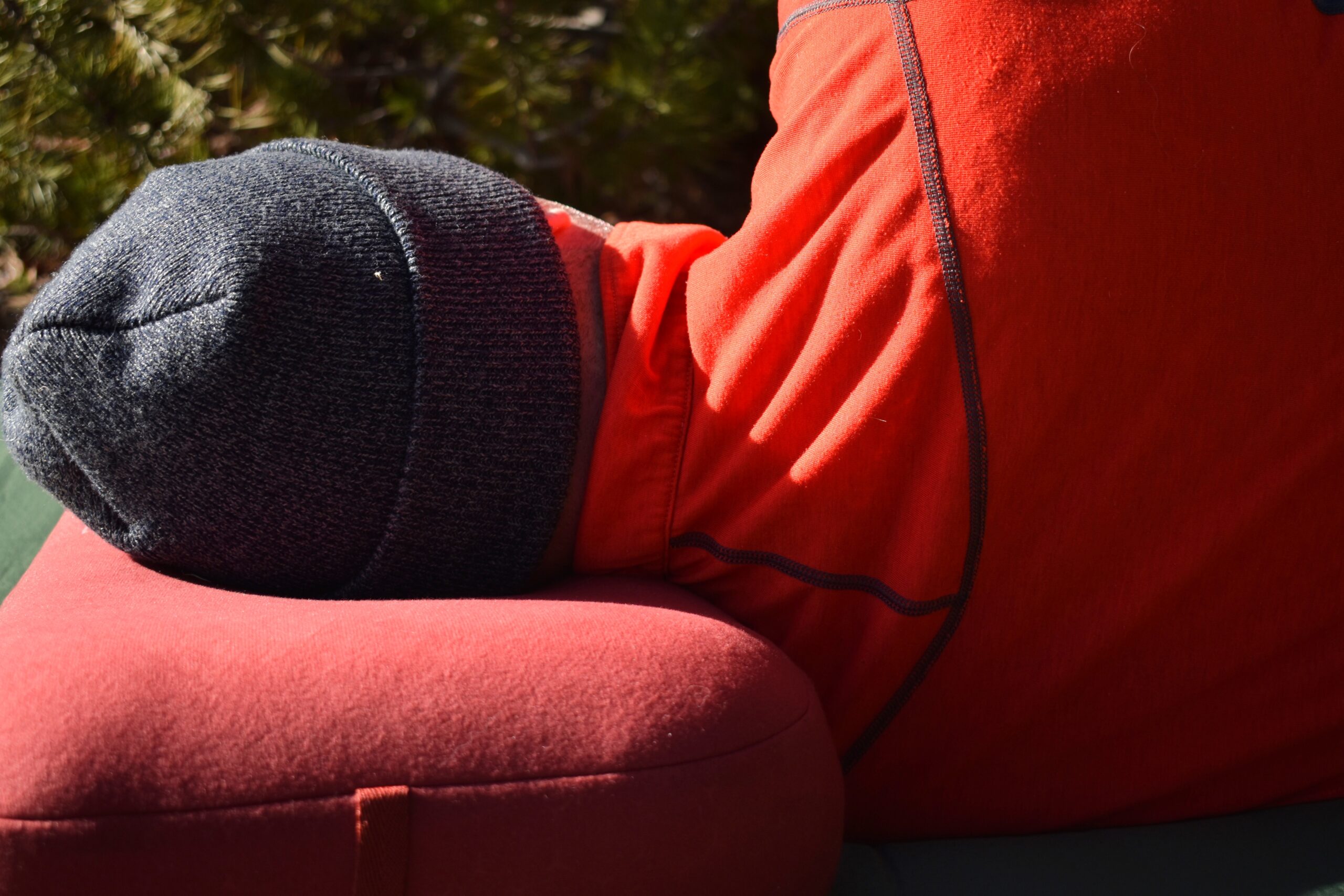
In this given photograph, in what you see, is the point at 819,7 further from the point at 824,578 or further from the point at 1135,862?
the point at 1135,862

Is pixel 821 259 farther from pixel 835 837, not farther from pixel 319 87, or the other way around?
pixel 319 87

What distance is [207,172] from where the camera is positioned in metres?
0.76

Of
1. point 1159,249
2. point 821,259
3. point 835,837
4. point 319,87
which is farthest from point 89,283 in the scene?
point 319,87

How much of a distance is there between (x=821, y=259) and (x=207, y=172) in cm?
43

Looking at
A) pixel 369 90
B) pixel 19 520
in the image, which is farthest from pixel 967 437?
pixel 369 90

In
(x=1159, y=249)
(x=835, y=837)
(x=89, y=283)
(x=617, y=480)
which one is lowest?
(x=835, y=837)

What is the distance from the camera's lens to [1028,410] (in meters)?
0.70

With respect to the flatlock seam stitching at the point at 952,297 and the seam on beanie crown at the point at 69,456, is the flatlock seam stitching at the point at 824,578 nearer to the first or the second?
the flatlock seam stitching at the point at 952,297

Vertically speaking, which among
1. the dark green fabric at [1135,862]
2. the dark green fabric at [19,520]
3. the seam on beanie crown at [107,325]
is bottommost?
the dark green fabric at [19,520]

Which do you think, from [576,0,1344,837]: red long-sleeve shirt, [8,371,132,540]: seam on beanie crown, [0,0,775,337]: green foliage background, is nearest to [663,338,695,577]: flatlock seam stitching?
[576,0,1344,837]: red long-sleeve shirt

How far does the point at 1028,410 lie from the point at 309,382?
459 mm

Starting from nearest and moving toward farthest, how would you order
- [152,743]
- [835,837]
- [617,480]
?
[152,743] → [835,837] → [617,480]

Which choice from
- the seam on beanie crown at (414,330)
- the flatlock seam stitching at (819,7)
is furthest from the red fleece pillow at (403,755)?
the flatlock seam stitching at (819,7)

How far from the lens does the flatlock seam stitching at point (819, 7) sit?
0.76m
